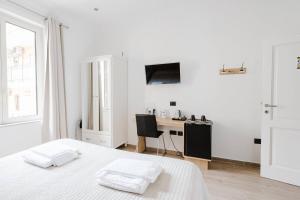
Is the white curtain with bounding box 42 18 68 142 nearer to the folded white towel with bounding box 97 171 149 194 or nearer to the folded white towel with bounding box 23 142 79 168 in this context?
the folded white towel with bounding box 23 142 79 168

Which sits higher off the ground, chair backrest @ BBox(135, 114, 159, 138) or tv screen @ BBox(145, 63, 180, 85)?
tv screen @ BBox(145, 63, 180, 85)

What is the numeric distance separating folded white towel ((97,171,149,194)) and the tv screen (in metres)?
2.13

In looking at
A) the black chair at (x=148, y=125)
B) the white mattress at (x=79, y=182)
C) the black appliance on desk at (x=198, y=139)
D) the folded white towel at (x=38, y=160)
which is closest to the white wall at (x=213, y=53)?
the black appliance on desk at (x=198, y=139)

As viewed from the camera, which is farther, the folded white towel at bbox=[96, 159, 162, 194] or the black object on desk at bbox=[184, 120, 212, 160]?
the black object on desk at bbox=[184, 120, 212, 160]

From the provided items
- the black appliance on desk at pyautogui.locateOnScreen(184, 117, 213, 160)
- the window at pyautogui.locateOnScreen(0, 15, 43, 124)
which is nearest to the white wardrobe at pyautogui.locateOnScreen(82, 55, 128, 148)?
the window at pyautogui.locateOnScreen(0, 15, 43, 124)

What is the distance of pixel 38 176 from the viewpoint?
112 centimetres

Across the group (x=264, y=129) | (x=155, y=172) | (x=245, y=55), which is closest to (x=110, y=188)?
(x=155, y=172)

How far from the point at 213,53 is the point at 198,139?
1428 millimetres

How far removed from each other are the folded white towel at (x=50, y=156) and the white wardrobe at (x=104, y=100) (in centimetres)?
156

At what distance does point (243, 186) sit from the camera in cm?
203

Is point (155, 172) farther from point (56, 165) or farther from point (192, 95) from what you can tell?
point (192, 95)

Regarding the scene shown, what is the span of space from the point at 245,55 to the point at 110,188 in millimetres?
2615

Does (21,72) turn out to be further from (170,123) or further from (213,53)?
(213,53)

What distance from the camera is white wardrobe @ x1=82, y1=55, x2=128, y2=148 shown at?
298 cm
